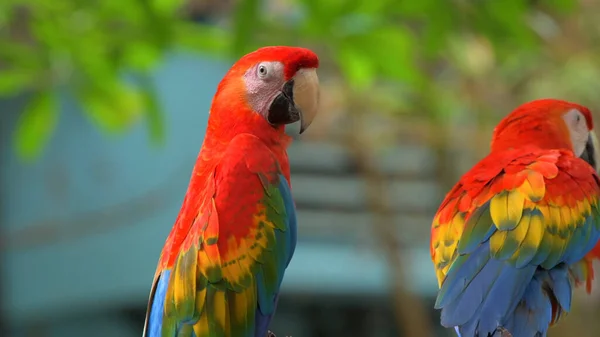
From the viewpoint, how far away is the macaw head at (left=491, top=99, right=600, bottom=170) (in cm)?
67

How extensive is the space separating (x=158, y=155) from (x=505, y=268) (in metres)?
2.72

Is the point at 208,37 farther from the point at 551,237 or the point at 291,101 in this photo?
the point at 551,237

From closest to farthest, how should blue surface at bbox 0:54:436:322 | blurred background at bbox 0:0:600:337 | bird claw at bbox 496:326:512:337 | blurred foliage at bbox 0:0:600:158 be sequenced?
1. bird claw at bbox 496:326:512:337
2. blurred foliage at bbox 0:0:600:158
3. blurred background at bbox 0:0:600:337
4. blue surface at bbox 0:54:436:322

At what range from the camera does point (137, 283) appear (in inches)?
125

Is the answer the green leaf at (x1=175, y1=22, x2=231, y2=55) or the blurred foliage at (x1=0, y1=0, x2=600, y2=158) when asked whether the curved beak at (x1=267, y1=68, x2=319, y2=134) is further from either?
the green leaf at (x1=175, y1=22, x2=231, y2=55)

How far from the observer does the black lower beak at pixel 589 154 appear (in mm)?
703

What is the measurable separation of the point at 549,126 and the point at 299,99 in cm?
24

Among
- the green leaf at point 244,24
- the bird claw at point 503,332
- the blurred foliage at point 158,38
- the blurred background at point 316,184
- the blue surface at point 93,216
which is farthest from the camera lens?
the blue surface at point 93,216

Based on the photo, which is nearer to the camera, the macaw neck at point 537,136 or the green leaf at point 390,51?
the macaw neck at point 537,136

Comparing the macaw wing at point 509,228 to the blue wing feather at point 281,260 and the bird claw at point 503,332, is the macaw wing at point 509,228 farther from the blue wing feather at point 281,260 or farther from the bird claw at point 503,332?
the blue wing feather at point 281,260

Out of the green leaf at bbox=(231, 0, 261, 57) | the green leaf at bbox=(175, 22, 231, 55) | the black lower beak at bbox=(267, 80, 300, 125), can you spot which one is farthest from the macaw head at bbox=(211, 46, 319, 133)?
the green leaf at bbox=(175, 22, 231, 55)

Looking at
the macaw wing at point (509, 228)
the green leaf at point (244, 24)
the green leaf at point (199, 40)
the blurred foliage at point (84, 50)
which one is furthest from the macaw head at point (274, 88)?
the green leaf at point (199, 40)

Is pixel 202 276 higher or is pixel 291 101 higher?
pixel 291 101

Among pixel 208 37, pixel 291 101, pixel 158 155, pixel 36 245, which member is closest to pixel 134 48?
pixel 208 37
